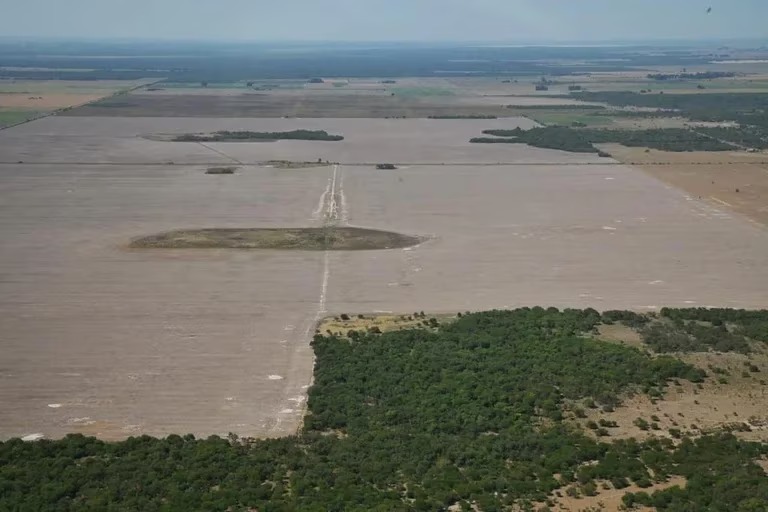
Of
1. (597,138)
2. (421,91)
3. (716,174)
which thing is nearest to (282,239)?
(716,174)

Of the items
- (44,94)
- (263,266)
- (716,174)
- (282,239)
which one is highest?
(716,174)

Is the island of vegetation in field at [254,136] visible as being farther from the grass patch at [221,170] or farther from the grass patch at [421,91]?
the grass patch at [421,91]

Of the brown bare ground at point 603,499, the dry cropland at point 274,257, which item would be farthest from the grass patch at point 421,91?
the brown bare ground at point 603,499

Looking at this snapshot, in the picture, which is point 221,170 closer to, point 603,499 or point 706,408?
point 706,408

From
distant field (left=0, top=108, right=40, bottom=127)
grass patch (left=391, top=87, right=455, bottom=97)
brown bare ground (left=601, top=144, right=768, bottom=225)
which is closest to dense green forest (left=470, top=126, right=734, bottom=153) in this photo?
brown bare ground (left=601, top=144, right=768, bottom=225)

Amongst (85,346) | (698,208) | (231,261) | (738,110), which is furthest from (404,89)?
(85,346)

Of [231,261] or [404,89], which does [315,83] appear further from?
[231,261]
